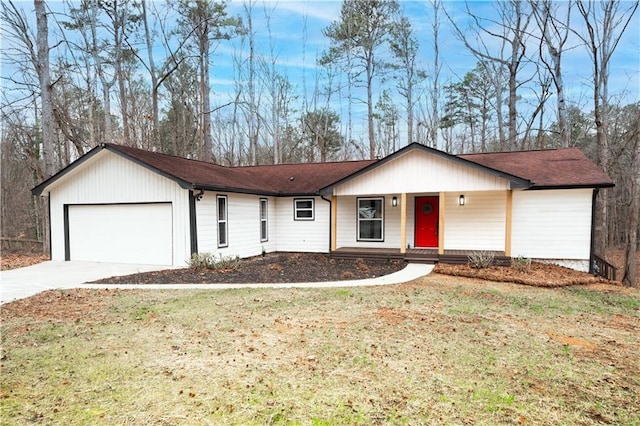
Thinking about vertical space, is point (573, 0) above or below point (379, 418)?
above

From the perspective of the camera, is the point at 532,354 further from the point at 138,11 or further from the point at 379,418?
the point at 138,11

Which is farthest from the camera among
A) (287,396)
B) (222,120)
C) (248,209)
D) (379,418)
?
(222,120)

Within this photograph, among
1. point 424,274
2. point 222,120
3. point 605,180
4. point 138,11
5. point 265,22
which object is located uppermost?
point 265,22

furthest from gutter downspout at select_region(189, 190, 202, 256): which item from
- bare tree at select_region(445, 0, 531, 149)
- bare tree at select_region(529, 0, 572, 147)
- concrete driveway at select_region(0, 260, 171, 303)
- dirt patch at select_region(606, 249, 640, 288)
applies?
dirt patch at select_region(606, 249, 640, 288)

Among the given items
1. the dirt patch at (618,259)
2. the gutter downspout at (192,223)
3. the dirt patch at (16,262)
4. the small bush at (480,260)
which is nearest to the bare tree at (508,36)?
the dirt patch at (618,259)

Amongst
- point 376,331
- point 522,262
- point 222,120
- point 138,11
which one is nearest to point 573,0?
point 522,262

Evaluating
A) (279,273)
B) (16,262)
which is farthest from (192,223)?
(16,262)

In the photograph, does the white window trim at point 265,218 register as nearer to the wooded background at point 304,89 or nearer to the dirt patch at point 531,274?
the dirt patch at point 531,274

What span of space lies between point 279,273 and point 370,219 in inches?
194

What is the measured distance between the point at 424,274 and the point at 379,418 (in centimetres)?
720

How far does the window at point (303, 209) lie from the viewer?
47.1ft

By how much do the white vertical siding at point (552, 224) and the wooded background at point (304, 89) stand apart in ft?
5.85

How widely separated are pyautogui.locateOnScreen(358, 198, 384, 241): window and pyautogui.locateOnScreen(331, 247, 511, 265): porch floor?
94 cm

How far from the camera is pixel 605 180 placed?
33.7 ft
